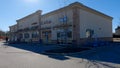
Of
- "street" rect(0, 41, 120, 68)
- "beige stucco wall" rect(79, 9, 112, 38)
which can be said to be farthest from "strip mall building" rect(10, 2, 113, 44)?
"street" rect(0, 41, 120, 68)

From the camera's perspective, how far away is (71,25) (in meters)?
26.9

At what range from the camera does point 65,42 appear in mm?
28250

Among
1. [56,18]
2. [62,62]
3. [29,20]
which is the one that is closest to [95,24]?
[56,18]

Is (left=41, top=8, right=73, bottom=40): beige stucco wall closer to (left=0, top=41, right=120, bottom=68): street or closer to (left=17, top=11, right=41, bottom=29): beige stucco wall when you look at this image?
(left=17, top=11, right=41, bottom=29): beige stucco wall

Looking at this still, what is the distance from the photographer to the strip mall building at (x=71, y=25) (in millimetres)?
26594

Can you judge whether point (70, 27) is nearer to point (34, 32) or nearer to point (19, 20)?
point (34, 32)

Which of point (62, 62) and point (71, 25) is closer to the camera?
point (62, 62)

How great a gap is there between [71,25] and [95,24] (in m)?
6.78

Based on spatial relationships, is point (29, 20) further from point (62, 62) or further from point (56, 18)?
point (62, 62)

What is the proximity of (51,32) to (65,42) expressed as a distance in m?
5.12

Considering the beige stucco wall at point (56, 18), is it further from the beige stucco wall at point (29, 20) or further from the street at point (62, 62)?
the street at point (62, 62)

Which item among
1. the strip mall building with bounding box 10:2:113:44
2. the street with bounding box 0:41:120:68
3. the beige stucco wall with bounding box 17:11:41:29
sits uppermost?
the beige stucco wall with bounding box 17:11:41:29

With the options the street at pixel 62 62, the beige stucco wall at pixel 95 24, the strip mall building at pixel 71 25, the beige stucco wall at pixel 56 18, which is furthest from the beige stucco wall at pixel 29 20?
the street at pixel 62 62

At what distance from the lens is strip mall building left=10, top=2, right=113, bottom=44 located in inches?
1047
